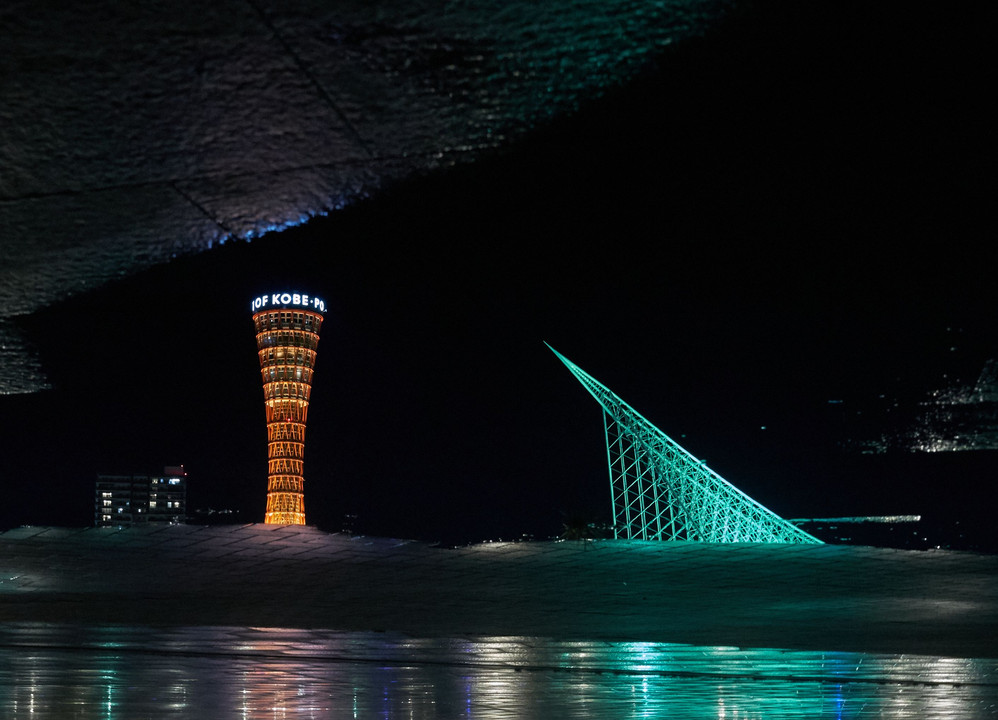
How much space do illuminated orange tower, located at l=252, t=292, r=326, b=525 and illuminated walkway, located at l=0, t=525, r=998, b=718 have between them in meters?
61.7

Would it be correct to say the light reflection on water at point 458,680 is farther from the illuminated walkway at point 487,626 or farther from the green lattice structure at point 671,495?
the green lattice structure at point 671,495

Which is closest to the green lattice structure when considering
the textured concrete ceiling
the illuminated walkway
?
the illuminated walkway

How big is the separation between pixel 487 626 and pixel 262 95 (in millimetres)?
7886

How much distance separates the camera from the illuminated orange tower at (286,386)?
263 ft

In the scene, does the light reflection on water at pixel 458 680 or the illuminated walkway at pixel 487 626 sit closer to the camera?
the light reflection on water at pixel 458 680

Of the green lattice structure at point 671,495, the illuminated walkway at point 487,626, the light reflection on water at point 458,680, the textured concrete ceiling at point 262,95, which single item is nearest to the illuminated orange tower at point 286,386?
the green lattice structure at point 671,495

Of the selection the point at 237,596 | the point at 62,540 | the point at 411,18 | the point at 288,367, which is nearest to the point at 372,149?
the point at 411,18

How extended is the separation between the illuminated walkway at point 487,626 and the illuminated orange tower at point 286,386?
61674mm

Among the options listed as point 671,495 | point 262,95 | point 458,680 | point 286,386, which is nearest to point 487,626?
point 458,680

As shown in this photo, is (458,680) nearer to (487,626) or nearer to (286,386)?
(487,626)

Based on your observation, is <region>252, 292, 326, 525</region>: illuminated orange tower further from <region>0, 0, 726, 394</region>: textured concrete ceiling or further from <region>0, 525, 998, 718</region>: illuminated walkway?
<region>0, 0, 726, 394</region>: textured concrete ceiling

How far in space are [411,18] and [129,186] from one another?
1.70 meters

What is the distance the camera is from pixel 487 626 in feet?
34.3

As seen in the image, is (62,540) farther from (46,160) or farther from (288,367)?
(288,367)
